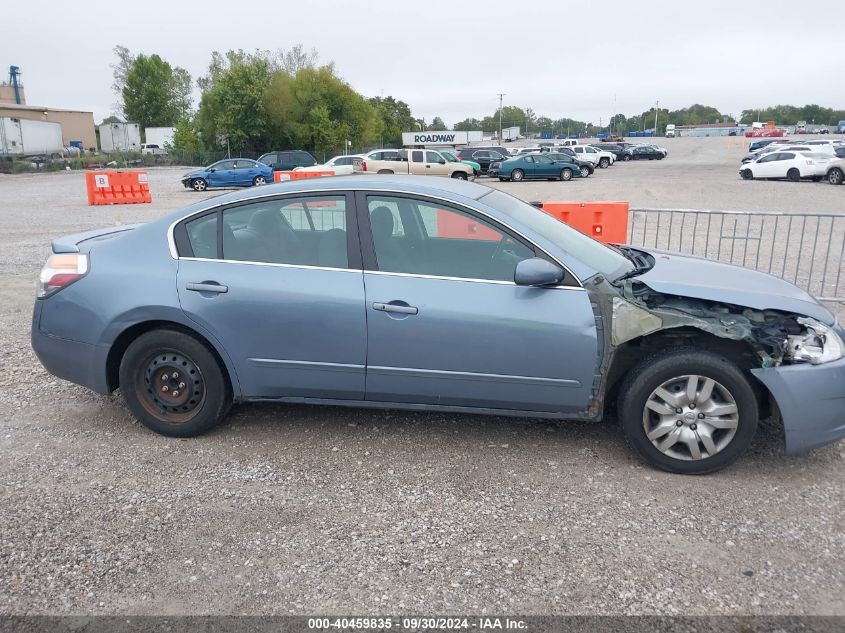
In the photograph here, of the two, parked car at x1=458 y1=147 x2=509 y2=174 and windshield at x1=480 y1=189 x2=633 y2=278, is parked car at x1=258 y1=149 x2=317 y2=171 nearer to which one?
parked car at x1=458 y1=147 x2=509 y2=174

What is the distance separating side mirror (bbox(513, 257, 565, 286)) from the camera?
3.73 m

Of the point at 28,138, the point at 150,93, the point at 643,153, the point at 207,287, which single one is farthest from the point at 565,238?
the point at 150,93

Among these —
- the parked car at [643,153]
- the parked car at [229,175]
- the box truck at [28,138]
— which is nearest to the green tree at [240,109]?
the box truck at [28,138]

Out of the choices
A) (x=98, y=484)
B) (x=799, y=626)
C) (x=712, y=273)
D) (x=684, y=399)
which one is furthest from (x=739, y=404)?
(x=98, y=484)

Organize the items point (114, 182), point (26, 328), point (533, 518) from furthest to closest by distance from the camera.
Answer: point (114, 182) → point (26, 328) → point (533, 518)

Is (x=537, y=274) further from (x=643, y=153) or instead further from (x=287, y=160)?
(x=643, y=153)

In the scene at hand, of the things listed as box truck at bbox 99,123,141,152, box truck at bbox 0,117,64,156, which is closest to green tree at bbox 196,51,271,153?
box truck at bbox 0,117,64,156

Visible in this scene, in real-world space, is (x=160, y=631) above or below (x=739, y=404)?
below

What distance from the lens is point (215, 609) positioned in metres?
2.81

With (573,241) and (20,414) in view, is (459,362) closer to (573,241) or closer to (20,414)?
(573,241)

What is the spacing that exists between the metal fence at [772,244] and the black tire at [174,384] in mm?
5010

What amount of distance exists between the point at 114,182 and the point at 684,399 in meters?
23.0

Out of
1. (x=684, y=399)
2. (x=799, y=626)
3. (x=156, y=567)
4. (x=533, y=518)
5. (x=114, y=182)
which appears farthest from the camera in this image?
(x=114, y=182)

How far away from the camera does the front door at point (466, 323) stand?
12.3 ft
